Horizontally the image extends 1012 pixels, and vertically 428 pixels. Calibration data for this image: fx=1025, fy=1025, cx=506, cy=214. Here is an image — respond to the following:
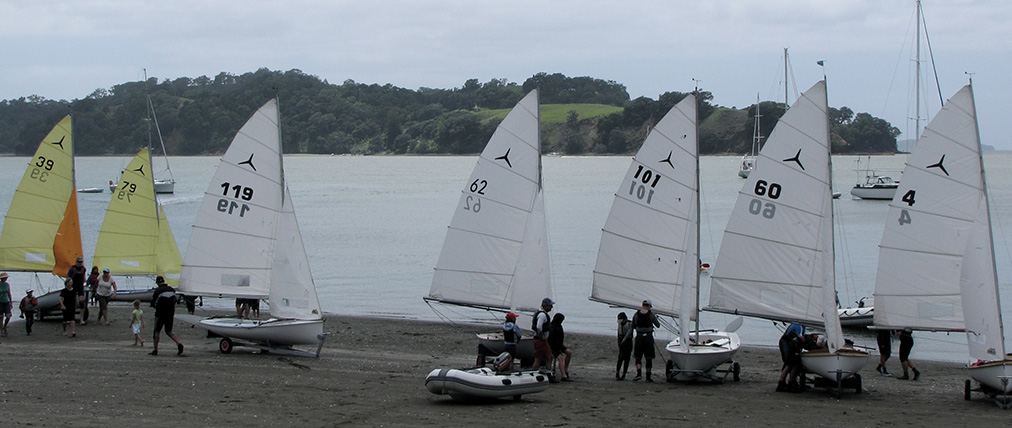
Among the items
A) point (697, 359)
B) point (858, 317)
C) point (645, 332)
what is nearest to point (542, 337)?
point (645, 332)

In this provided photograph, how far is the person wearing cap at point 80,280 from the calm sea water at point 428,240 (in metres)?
8.06

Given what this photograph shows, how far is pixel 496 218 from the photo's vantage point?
2081 cm

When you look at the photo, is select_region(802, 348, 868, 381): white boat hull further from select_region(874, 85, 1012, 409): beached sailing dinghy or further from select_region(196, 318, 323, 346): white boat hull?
select_region(196, 318, 323, 346): white boat hull

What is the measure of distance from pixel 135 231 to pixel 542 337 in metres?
16.3

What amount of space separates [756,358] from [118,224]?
57.7ft

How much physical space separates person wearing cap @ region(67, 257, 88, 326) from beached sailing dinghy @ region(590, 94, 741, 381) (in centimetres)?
1139

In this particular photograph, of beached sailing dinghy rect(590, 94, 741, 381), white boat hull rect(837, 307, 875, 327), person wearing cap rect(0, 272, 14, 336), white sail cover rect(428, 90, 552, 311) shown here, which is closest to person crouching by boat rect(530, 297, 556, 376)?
beached sailing dinghy rect(590, 94, 741, 381)

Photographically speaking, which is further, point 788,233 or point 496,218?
point 496,218

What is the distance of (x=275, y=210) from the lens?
20500mm

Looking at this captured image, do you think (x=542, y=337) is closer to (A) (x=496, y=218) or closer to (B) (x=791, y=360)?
(B) (x=791, y=360)

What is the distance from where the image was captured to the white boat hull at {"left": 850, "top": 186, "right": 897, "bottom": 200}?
8719cm

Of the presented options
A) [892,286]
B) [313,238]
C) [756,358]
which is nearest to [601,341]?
[756,358]

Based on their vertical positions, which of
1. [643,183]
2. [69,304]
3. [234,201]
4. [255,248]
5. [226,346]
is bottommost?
[226,346]

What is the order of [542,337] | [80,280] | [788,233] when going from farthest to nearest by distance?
[80,280], [788,233], [542,337]
